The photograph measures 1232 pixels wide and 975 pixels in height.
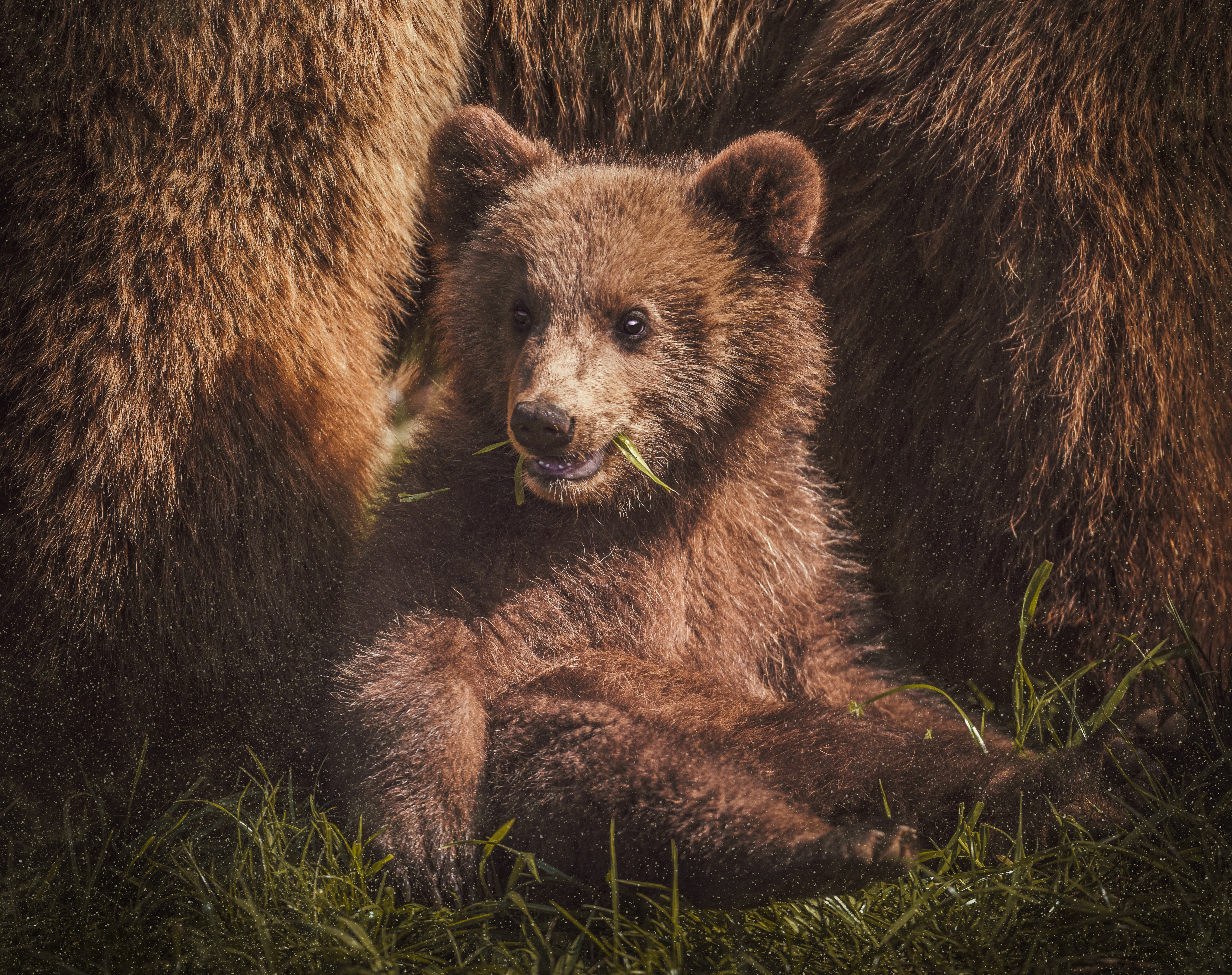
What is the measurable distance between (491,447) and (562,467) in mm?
305

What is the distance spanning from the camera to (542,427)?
1634 mm

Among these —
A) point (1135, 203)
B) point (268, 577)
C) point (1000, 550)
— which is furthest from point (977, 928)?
point (268, 577)

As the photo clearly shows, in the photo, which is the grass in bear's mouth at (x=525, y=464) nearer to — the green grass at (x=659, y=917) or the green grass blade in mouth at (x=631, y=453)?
the green grass blade in mouth at (x=631, y=453)

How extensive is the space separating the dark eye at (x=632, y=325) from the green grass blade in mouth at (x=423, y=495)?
51cm

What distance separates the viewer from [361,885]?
175cm

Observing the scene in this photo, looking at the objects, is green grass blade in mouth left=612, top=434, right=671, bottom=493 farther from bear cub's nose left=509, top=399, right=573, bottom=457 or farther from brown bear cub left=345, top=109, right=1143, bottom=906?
bear cub's nose left=509, top=399, right=573, bottom=457

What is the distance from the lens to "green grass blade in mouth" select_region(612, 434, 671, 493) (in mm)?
1833

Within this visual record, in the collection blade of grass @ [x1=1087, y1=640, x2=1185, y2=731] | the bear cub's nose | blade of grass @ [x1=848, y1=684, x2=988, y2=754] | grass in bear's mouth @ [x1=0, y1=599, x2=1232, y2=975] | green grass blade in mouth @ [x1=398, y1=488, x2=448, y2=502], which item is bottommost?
grass in bear's mouth @ [x1=0, y1=599, x2=1232, y2=975]

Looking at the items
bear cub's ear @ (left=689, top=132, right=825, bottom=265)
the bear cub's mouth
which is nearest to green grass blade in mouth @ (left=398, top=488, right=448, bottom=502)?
the bear cub's mouth

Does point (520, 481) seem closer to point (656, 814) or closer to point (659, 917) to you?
point (656, 814)

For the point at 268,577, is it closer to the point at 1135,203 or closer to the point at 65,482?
the point at 65,482

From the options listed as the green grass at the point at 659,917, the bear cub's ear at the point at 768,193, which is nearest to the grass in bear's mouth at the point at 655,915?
the green grass at the point at 659,917


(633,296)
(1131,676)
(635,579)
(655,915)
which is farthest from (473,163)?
(1131,676)

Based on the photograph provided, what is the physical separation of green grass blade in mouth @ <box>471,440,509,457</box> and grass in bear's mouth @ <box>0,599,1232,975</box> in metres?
0.75
